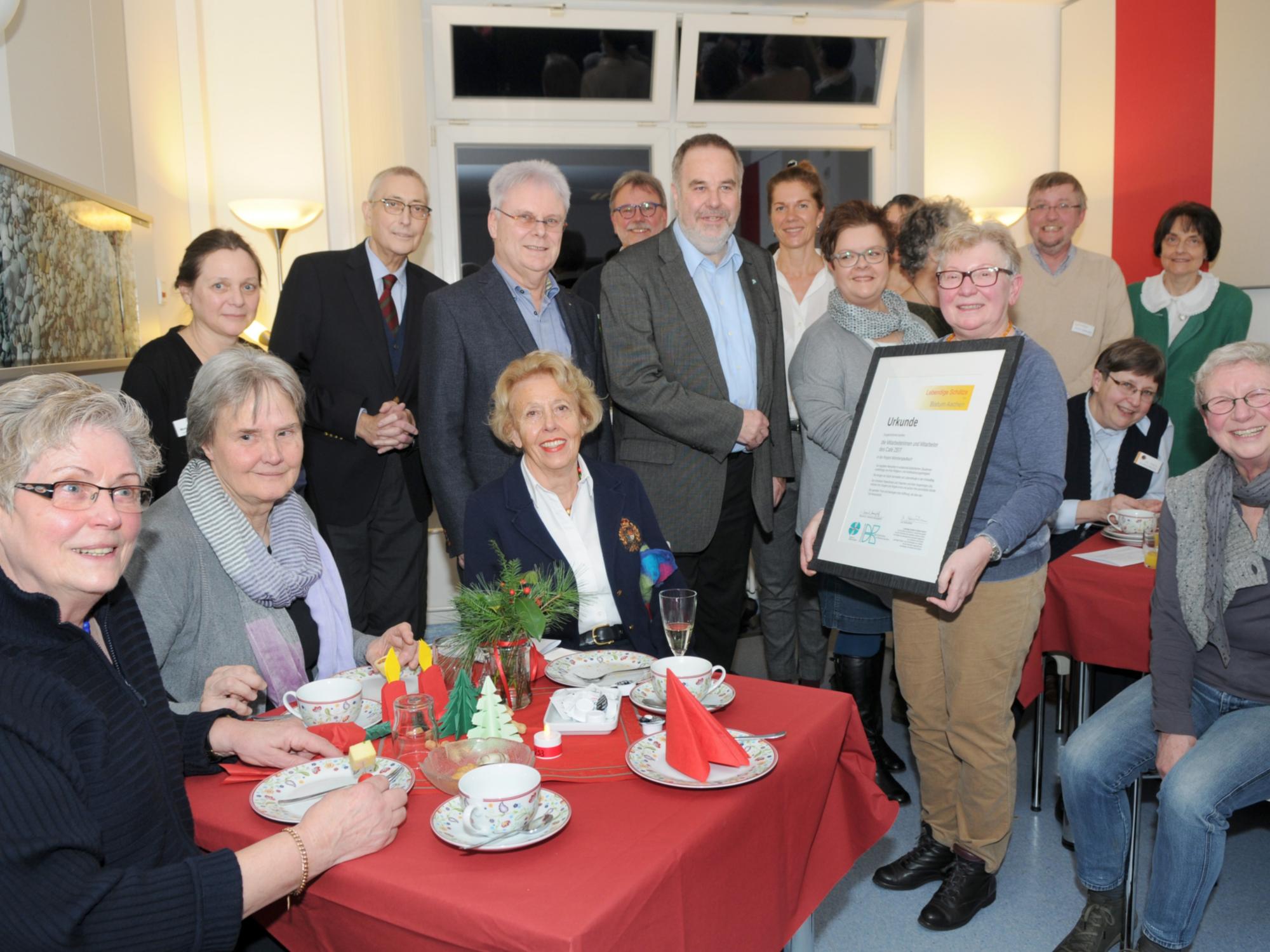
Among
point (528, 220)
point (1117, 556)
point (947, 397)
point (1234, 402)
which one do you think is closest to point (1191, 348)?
point (1117, 556)

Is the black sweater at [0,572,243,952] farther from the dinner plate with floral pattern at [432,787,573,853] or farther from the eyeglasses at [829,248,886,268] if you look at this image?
the eyeglasses at [829,248,886,268]

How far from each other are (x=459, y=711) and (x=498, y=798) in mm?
391

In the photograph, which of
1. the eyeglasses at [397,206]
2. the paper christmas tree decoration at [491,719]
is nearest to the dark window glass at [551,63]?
the eyeglasses at [397,206]

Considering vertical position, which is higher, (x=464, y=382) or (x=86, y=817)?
(x=464, y=382)

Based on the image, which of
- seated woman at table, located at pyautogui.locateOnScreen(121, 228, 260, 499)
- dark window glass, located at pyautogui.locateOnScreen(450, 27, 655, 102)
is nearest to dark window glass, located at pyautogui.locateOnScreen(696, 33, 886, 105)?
dark window glass, located at pyautogui.locateOnScreen(450, 27, 655, 102)

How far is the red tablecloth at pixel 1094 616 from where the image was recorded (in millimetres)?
2752

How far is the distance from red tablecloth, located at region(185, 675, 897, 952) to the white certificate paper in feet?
2.12

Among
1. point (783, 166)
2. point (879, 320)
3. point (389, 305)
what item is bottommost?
point (879, 320)

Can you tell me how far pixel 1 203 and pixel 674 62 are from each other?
15.5 ft

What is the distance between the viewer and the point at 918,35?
665cm

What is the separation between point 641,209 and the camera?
175 inches

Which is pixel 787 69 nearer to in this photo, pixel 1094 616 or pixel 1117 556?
pixel 1117 556

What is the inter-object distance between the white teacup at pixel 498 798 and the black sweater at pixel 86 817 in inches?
11.8

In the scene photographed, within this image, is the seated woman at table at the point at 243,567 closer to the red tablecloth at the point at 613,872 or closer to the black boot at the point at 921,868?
the red tablecloth at the point at 613,872
